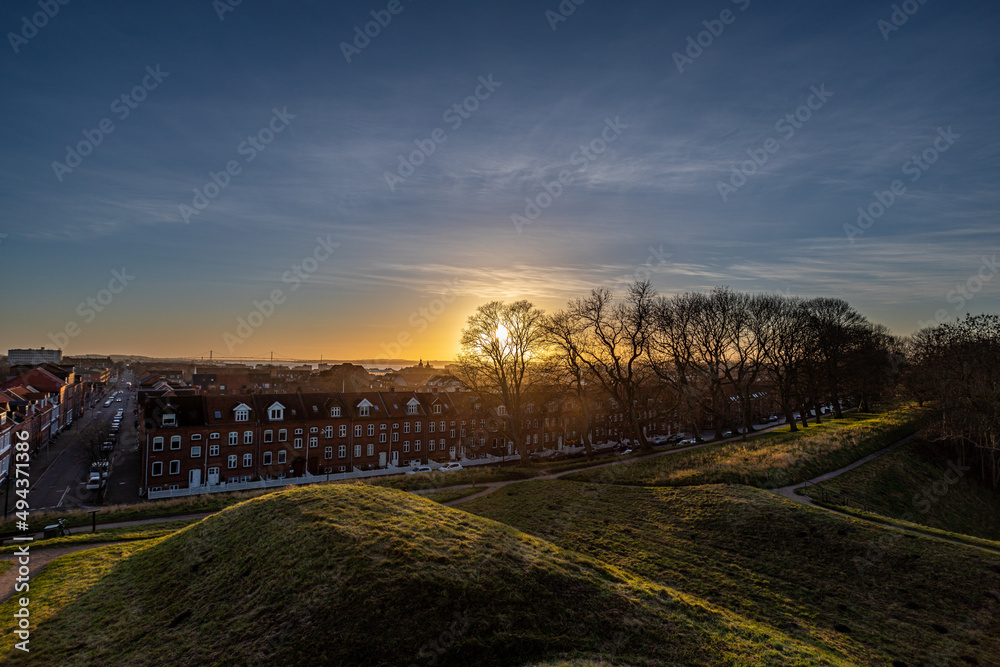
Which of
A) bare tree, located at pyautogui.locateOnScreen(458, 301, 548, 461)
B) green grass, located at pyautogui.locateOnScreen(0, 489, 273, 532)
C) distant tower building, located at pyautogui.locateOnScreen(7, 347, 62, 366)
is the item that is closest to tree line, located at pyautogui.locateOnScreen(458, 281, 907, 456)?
bare tree, located at pyautogui.locateOnScreen(458, 301, 548, 461)

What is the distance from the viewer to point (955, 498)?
116ft

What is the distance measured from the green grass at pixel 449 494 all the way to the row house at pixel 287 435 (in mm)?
28368

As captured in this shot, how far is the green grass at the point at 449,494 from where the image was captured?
93.6 ft

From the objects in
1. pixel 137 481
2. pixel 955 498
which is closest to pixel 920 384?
pixel 955 498

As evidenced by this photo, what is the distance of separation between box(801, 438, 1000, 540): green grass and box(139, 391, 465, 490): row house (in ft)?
146

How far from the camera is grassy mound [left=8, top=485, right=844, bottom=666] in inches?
412

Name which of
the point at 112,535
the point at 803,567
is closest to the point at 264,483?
the point at 112,535

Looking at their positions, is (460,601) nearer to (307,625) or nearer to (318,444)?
(307,625)

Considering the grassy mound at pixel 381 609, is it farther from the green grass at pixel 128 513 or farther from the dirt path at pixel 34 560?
the green grass at pixel 128 513

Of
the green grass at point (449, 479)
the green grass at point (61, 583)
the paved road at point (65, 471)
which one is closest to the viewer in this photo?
the green grass at point (61, 583)

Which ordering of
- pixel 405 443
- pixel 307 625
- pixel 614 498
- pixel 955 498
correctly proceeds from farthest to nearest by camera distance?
pixel 405 443 → pixel 955 498 → pixel 614 498 → pixel 307 625

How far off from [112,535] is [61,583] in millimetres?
7171

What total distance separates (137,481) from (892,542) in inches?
2456

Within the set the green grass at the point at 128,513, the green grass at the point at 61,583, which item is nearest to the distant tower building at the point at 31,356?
the green grass at the point at 128,513
